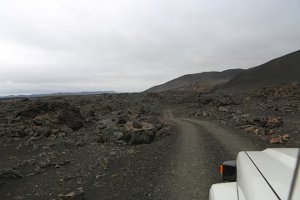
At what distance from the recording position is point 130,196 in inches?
270

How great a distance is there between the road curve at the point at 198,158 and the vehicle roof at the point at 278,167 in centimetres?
395

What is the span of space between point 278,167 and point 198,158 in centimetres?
726

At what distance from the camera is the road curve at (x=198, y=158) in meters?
7.04

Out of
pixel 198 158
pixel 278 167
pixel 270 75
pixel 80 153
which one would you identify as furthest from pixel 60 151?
pixel 270 75

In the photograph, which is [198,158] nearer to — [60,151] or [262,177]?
[60,151]

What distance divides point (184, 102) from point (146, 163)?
34256 millimetres

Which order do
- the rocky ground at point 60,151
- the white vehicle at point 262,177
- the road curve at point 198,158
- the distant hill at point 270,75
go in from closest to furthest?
the white vehicle at point 262,177, the road curve at point 198,158, the rocky ground at point 60,151, the distant hill at point 270,75

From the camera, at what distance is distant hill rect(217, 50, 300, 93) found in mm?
68294

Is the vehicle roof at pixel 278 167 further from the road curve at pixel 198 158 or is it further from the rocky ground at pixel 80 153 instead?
the rocky ground at pixel 80 153

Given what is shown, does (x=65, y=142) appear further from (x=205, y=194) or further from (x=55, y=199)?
(x=205, y=194)

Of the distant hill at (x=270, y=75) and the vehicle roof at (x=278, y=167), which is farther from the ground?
the distant hill at (x=270, y=75)

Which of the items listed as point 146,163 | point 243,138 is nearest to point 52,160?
point 146,163

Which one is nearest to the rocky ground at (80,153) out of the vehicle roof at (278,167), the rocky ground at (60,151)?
the rocky ground at (60,151)

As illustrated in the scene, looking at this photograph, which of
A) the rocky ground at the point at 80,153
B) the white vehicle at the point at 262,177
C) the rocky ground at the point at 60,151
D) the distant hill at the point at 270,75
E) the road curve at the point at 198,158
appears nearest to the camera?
the white vehicle at the point at 262,177
